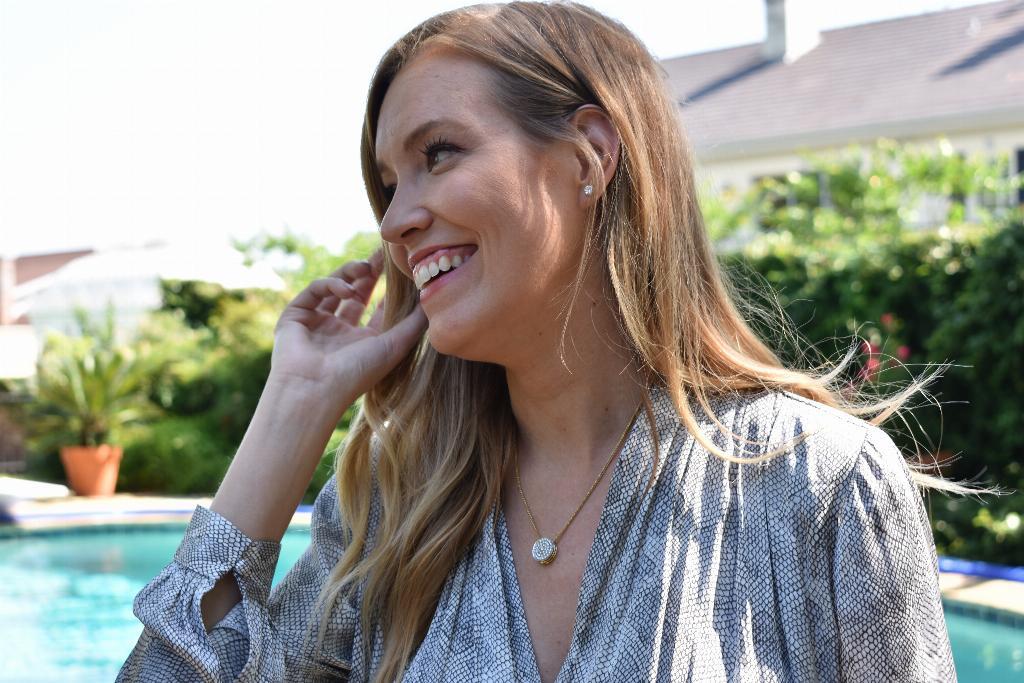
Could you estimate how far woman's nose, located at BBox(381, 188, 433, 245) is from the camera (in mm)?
1826

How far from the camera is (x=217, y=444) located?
13227 millimetres

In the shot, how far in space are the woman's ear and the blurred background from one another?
0.82ft

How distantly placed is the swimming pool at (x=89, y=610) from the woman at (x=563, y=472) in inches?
76.3

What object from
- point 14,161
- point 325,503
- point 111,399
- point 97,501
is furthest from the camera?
point 14,161

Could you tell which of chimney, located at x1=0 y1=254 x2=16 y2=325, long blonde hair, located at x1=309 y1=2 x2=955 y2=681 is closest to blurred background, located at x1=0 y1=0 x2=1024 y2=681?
long blonde hair, located at x1=309 y1=2 x2=955 y2=681

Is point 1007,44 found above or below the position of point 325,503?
below

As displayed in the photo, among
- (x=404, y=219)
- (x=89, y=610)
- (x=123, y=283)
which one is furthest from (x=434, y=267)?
(x=123, y=283)

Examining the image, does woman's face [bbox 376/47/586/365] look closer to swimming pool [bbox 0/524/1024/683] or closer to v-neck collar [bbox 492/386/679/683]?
v-neck collar [bbox 492/386/679/683]

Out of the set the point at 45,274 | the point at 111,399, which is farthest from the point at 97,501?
the point at 45,274

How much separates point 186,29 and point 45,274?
30.4m

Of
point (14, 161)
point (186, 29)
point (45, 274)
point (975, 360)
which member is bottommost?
point (45, 274)

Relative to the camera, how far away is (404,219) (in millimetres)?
1845

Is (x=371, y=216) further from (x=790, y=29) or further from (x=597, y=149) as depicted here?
(x=790, y=29)

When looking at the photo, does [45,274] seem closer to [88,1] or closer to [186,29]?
[88,1]
